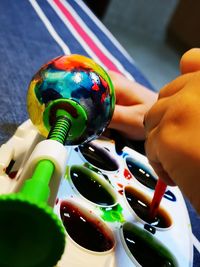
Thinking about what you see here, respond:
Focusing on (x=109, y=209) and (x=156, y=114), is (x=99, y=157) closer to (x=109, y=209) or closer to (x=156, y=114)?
(x=109, y=209)

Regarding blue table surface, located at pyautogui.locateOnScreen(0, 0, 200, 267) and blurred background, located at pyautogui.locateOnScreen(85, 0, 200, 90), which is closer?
blue table surface, located at pyautogui.locateOnScreen(0, 0, 200, 267)

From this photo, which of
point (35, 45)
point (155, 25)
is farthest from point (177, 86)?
point (155, 25)

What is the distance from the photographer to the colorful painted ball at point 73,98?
1.39 ft

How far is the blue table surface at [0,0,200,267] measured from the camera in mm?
604

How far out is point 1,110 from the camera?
22.9 inches

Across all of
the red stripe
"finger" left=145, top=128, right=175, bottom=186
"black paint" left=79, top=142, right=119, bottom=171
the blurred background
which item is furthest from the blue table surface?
the blurred background

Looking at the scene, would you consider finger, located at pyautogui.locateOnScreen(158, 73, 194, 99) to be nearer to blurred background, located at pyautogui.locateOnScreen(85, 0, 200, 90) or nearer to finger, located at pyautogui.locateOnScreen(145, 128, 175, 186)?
finger, located at pyautogui.locateOnScreen(145, 128, 175, 186)

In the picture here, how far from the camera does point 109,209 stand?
0.46 metres

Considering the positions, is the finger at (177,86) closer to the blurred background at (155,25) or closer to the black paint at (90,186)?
the black paint at (90,186)

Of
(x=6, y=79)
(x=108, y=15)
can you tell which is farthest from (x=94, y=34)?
(x=108, y=15)

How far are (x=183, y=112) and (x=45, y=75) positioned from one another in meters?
0.20

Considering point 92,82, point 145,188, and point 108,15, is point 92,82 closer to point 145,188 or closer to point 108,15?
point 145,188

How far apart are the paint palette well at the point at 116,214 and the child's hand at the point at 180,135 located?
0.11 m

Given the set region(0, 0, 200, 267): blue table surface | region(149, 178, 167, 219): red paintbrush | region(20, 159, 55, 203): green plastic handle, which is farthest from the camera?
region(0, 0, 200, 267): blue table surface
